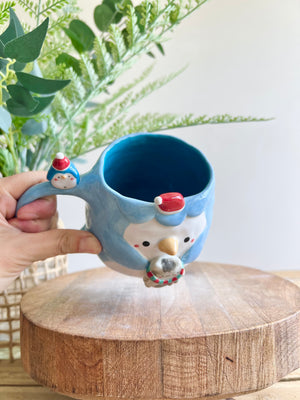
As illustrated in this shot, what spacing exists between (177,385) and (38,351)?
0.55 feet

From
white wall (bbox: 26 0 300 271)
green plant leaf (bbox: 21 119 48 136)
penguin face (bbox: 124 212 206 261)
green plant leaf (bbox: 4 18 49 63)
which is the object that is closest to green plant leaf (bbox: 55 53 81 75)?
green plant leaf (bbox: 21 119 48 136)

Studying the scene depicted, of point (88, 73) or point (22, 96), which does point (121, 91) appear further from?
point (22, 96)

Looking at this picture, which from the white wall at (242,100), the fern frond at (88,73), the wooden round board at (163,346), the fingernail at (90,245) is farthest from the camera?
the white wall at (242,100)

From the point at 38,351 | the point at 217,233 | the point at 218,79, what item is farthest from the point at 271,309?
the point at 218,79

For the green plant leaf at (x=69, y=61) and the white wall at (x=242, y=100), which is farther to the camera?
the white wall at (x=242, y=100)

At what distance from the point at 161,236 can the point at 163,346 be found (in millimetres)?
123

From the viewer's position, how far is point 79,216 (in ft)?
4.13

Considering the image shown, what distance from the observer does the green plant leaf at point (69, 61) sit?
71 cm

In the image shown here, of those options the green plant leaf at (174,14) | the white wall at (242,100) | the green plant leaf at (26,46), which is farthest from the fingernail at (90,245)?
the white wall at (242,100)

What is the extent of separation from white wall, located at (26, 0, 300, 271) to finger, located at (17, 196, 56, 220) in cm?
67

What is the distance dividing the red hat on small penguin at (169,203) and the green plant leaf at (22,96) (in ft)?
0.68

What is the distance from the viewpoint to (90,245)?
1.77 feet

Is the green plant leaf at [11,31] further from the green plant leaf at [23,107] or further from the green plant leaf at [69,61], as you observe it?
the green plant leaf at [69,61]

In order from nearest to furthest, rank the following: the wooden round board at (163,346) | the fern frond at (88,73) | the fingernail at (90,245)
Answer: the wooden round board at (163,346) → the fingernail at (90,245) → the fern frond at (88,73)
